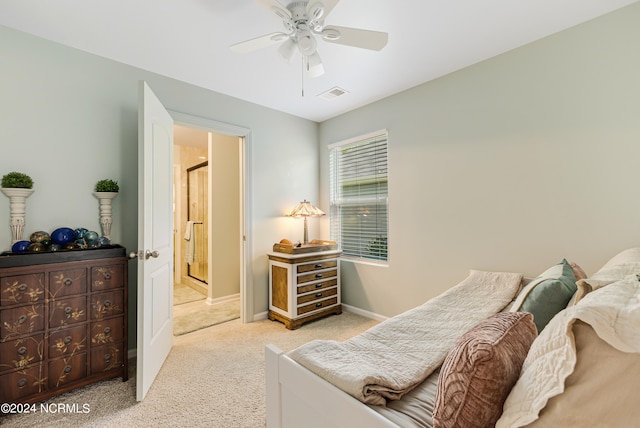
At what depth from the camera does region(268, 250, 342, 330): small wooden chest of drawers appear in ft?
9.85

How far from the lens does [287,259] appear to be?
302cm

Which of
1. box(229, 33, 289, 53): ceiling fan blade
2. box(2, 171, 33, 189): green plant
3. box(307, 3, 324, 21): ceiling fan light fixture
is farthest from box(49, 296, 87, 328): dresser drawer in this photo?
box(307, 3, 324, 21): ceiling fan light fixture

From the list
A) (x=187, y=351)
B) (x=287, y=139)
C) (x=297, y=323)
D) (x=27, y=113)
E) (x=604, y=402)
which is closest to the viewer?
(x=604, y=402)

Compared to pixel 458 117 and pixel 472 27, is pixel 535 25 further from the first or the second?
pixel 458 117

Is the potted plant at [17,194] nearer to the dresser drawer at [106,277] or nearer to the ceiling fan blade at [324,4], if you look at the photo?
the dresser drawer at [106,277]

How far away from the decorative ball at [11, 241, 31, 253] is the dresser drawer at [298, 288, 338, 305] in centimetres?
224

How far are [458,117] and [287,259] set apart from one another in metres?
2.22

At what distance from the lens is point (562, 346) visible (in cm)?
61

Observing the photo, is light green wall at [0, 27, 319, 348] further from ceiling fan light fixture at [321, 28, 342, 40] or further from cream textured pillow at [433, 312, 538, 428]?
cream textured pillow at [433, 312, 538, 428]

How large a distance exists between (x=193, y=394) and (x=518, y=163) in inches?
119

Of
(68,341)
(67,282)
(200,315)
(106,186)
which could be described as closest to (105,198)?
(106,186)

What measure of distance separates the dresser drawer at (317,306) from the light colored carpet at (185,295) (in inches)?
77.1

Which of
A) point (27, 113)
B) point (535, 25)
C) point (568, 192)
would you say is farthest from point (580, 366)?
A: point (27, 113)

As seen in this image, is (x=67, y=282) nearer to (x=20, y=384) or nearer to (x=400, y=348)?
(x=20, y=384)
